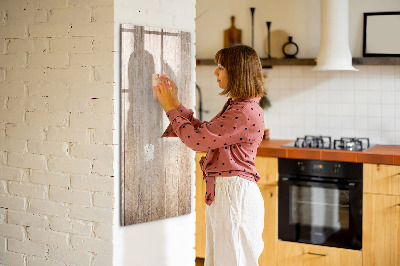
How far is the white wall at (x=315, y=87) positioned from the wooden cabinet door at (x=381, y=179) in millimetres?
677

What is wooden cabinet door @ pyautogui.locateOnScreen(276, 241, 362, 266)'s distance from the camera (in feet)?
13.2

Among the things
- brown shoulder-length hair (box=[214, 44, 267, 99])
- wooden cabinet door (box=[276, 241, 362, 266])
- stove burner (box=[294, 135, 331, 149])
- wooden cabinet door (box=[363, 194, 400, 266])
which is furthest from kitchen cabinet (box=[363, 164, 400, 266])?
brown shoulder-length hair (box=[214, 44, 267, 99])

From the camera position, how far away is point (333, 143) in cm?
432

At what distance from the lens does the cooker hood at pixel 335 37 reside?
14.1 feet

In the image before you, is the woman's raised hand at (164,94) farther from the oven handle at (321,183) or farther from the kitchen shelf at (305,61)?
the kitchen shelf at (305,61)

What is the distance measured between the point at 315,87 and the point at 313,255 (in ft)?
4.45

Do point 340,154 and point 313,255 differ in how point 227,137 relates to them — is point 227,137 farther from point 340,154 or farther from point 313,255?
point 313,255

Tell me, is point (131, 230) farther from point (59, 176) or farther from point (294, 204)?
point (294, 204)

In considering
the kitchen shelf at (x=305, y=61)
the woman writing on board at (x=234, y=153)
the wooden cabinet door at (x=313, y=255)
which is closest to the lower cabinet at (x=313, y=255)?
the wooden cabinet door at (x=313, y=255)

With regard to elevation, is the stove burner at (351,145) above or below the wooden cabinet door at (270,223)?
above

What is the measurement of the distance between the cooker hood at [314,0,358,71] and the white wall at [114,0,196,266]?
161 centimetres

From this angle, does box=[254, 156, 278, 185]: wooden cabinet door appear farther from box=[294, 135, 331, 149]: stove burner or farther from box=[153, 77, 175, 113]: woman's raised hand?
box=[153, 77, 175, 113]: woman's raised hand

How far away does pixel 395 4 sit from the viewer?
4.36 meters

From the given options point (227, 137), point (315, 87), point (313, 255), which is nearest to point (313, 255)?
point (313, 255)
